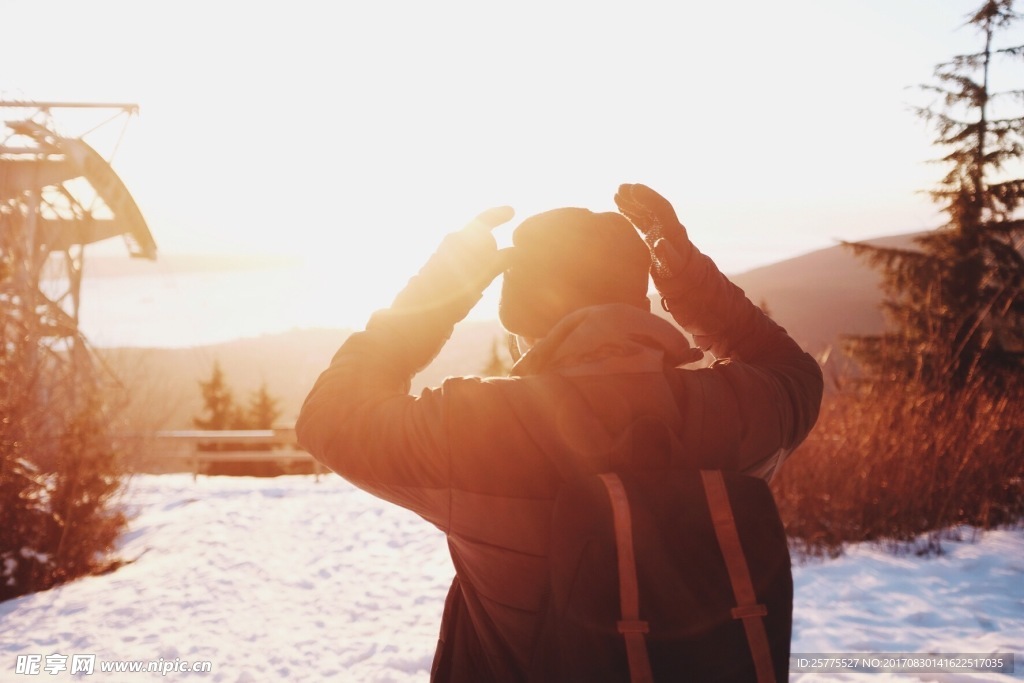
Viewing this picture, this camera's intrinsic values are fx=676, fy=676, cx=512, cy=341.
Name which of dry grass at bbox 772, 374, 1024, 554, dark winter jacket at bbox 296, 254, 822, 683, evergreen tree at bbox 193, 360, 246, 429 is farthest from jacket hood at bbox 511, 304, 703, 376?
evergreen tree at bbox 193, 360, 246, 429

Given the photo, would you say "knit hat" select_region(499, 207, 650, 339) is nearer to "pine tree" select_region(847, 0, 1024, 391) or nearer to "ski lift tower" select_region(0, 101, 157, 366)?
"ski lift tower" select_region(0, 101, 157, 366)

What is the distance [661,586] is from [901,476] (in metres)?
6.90

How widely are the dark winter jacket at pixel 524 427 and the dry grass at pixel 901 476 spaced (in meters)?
5.86

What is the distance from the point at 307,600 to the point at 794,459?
4986 millimetres

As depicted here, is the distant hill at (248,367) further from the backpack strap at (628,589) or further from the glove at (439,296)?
the backpack strap at (628,589)

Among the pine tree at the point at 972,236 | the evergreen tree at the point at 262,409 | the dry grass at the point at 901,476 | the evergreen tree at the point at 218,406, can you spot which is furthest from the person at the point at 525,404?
the evergreen tree at the point at 218,406

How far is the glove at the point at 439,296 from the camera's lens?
127cm

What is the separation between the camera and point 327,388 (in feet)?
3.98

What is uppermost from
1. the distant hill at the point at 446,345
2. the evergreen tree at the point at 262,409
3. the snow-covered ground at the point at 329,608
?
the distant hill at the point at 446,345

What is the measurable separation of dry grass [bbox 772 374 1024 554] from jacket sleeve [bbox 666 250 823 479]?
5550 mm

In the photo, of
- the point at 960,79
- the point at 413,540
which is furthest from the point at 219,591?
the point at 960,79

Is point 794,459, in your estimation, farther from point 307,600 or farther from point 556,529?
point 556,529

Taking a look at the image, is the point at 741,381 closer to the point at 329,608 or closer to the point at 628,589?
the point at 628,589

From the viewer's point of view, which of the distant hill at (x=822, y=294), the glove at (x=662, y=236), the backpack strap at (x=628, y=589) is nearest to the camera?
the backpack strap at (x=628, y=589)
